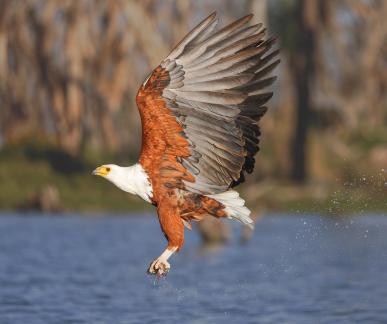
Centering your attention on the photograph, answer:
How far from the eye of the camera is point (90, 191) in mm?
32781

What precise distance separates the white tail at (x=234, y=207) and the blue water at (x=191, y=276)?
339 cm

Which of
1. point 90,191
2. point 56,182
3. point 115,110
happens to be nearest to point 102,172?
point 90,191

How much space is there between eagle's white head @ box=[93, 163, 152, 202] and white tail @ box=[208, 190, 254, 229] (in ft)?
2.17

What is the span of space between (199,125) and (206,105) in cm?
20

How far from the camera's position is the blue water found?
1380 centimetres

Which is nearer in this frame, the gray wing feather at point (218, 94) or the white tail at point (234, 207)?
the gray wing feather at point (218, 94)

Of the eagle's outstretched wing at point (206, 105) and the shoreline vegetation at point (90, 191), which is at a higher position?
the shoreline vegetation at point (90, 191)

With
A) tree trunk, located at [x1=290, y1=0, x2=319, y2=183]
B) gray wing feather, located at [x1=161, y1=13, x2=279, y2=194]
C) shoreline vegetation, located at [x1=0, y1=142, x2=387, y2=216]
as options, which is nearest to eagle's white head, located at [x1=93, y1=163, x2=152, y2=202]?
gray wing feather, located at [x1=161, y1=13, x2=279, y2=194]

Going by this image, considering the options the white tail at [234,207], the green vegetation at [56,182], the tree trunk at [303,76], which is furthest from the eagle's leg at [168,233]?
the tree trunk at [303,76]

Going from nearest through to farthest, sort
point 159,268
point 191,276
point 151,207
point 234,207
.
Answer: point 159,268
point 234,207
point 191,276
point 151,207

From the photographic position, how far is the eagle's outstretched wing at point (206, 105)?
9453 mm

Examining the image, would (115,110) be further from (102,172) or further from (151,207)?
(102,172)

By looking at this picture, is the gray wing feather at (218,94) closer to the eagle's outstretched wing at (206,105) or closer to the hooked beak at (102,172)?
the eagle's outstretched wing at (206,105)

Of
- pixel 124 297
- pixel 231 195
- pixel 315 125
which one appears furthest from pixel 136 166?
pixel 315 125
